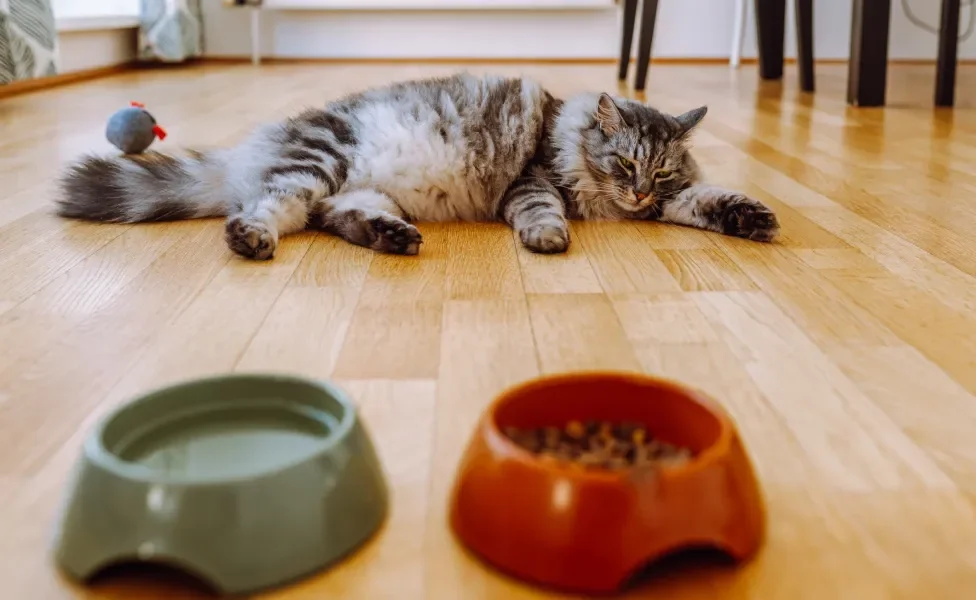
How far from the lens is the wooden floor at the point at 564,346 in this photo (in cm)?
83

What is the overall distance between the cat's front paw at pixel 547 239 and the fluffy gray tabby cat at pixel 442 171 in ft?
0.11

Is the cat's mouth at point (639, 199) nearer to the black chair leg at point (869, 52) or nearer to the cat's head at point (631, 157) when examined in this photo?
the cat's head at point (631, 157)

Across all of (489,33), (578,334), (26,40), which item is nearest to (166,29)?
(26,40)

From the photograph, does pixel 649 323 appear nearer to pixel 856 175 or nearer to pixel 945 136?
pixel 856 175

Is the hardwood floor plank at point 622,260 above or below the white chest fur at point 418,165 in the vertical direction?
below

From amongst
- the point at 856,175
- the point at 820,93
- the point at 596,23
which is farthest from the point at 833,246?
the point at 596,23

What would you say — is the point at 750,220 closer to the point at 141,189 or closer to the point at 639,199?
the point at 639,199

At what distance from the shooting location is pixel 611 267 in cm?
172

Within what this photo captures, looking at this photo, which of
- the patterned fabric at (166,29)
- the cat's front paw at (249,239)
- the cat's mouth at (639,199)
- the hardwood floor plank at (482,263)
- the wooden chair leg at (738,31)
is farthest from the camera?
the wooden chair leg at (738,31)

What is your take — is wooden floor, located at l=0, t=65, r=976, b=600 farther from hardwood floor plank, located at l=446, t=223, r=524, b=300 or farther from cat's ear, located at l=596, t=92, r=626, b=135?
cat's ear, located at l=596, t=92, r=626, b=135

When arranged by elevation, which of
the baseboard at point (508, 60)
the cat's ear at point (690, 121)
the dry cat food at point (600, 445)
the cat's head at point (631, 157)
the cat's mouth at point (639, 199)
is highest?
the baseboard at point (508, 60)

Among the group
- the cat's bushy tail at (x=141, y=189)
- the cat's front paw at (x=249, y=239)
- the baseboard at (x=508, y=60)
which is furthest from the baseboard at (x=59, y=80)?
the cat's front paw at (x=249, y=239)

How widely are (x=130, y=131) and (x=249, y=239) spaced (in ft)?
3.66

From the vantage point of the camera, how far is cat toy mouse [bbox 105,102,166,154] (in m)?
2.60
